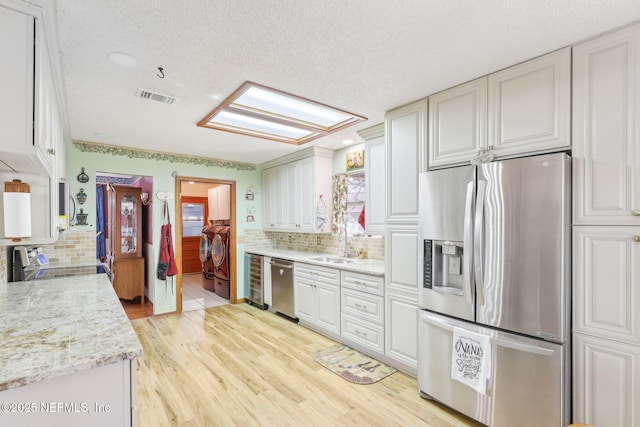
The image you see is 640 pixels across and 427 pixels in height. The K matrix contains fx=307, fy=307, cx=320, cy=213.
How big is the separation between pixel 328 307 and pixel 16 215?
2.76 meters

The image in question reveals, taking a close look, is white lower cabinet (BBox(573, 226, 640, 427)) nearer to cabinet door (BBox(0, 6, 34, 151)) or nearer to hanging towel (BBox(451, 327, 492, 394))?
hanging towel (BBox(451, 327, 492, 394))

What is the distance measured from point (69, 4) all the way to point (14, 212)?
3.37ft

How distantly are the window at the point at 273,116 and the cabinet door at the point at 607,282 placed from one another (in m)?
2.00

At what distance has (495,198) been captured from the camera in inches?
76.4

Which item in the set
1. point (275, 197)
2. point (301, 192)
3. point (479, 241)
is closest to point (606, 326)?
point (479, 241)

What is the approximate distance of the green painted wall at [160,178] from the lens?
3.85 meters

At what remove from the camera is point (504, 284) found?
190cm

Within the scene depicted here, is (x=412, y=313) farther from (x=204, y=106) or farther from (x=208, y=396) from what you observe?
(x=204, y=106)

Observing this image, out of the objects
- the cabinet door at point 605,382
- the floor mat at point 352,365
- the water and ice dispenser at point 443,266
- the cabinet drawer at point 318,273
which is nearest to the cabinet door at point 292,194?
the cabinet drawer at point 318,273

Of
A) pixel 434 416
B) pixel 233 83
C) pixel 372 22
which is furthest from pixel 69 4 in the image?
pixel 434 416

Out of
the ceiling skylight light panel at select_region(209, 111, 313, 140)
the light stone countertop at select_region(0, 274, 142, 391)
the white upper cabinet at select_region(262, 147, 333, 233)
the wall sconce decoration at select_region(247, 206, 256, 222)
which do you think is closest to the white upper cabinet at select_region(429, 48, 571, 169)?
the ceiling skylight light panel at select_region(209, 111, 313, 140)

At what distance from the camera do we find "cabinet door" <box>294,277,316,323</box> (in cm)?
374

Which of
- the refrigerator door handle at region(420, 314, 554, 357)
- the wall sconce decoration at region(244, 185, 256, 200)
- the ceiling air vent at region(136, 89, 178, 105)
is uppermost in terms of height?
the ceiling air vent at region(136, 89, 178, 105)

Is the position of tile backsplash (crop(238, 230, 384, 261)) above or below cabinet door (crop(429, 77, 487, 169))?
below
